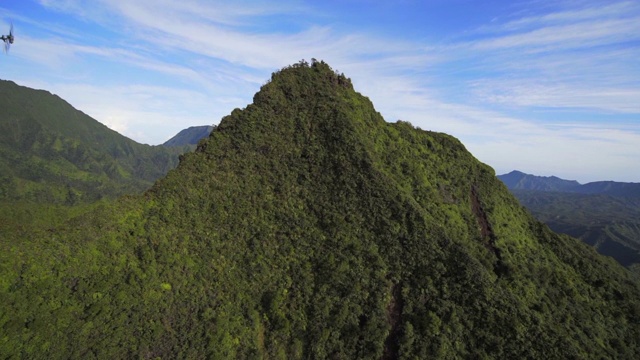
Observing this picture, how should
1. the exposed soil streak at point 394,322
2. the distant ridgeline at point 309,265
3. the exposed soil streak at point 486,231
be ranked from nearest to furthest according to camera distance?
the distant ridgeline at point 309,265 < the exposed soil streak at point 394,322 < the exposed soil streak at point 486,231

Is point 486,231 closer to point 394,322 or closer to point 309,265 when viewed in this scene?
point 394,322

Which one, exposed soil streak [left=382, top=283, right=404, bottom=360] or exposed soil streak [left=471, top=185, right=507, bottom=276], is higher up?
exposed soil streak [left=471, top=185, right=507, bottom=276]

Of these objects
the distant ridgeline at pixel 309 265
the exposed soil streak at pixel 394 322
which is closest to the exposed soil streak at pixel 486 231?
the distant ridgeline at pixel 309 265

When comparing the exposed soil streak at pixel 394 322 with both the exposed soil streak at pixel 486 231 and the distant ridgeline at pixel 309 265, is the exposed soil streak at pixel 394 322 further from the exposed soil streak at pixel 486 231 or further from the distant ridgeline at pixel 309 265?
the exposed soil streak at pixel 486 231

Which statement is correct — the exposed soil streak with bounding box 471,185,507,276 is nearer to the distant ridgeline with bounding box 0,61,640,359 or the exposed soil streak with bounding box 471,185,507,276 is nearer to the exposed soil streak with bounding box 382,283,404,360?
the distant ridgeline with bounding box 0,61,640,359

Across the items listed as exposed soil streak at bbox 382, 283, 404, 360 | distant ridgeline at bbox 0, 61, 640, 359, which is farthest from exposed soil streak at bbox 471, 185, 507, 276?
exposed soil streak at bbox 382, 283, 404, 360

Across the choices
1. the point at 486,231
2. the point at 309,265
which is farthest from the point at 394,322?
the point at 486,231

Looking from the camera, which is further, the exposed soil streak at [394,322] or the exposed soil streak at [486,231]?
the exposed soil streak at [486,231]

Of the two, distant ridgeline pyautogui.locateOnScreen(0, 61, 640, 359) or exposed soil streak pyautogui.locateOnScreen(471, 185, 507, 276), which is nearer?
distant ridgeline pyautogui.locateOnScreen(0, 61, 640, 359)

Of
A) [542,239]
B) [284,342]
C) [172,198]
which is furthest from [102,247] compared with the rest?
[542,239]
